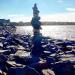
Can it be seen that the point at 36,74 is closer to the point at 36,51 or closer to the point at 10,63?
the point at 10,63

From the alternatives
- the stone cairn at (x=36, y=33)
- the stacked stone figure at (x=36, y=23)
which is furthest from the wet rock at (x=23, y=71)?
the stacked stone figure at (x=36, y=23)

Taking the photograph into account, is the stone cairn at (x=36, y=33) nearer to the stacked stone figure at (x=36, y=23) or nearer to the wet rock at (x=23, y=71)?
the stacked stone figure at (x=36, y=23)

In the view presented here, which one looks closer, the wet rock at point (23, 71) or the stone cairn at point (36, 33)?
the wet rock at point (23, 71)

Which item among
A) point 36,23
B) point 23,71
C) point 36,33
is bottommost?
point 23,71

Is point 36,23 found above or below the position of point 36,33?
above

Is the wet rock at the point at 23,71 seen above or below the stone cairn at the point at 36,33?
below

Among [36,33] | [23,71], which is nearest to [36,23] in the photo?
[36,33]

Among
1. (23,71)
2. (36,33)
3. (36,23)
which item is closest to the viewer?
(23,71)

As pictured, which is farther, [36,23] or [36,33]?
[36,33]

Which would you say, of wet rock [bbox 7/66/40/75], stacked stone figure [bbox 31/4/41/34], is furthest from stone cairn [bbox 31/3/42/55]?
wet rock [bbox 7/66/40/75]

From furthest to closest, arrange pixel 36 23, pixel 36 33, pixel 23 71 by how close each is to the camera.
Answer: pixel 36 33
pixel 36 23
pixel 23 71

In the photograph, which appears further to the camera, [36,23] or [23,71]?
[36,23]

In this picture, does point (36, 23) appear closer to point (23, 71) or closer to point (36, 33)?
point (36, 33)

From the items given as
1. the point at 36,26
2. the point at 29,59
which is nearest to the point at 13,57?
the point at 29,59
